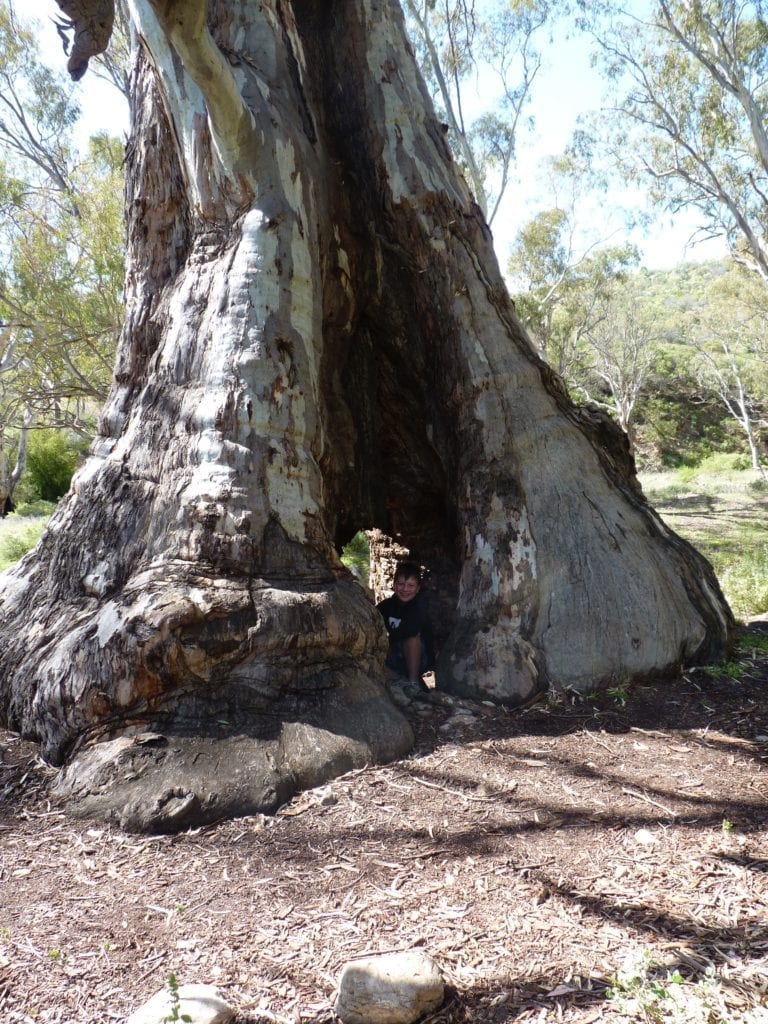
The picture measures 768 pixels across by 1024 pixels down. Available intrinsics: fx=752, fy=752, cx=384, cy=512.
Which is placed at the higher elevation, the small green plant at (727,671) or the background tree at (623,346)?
the background tree at (623,346)

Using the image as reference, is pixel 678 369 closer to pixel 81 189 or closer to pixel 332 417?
pixel 81 189

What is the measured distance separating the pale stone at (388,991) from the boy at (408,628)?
286 centimetres

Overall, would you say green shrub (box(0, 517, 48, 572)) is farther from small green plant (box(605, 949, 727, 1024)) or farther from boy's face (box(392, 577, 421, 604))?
small green plant (box(605, 949, 727, 1024))

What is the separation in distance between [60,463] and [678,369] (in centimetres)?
2473

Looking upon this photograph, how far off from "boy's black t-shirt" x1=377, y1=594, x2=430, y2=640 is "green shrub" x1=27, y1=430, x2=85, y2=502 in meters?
21.3

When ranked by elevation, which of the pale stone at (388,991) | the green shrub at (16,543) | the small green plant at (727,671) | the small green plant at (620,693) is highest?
the green shrub at (16,543)

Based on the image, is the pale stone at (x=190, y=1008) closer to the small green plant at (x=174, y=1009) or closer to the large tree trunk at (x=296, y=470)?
the small green plant at (x=174, y=1009)

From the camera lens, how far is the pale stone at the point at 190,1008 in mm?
1705

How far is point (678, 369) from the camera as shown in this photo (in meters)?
32.2

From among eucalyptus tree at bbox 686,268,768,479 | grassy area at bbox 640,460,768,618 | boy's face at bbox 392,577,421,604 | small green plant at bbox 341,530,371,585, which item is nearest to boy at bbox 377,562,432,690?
boy's face at bbox 392,577,421,604

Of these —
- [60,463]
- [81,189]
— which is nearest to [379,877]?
[81,189]

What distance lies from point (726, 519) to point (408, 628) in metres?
14.4

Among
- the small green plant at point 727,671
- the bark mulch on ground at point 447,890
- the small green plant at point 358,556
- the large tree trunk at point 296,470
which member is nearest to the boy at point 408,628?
the large tree trunk at point 296,470

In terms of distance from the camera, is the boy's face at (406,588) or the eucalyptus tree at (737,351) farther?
the eucalyptus tree at (737,351)
